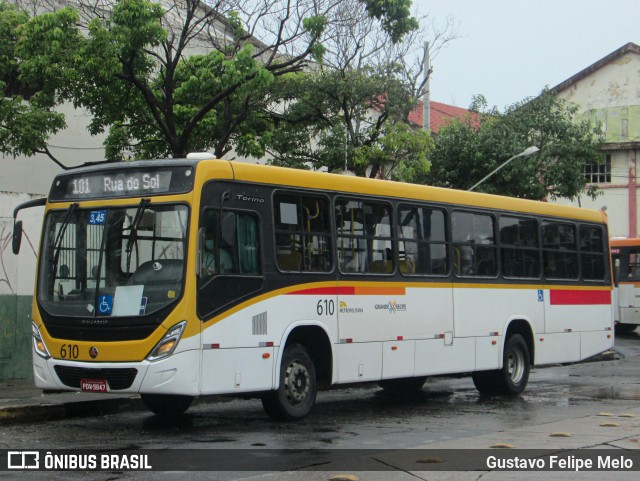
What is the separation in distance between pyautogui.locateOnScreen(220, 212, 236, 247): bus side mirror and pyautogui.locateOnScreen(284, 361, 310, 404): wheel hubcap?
5.85 ft

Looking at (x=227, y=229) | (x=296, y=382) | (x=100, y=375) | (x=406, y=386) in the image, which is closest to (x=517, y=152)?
(x=406, y=386)

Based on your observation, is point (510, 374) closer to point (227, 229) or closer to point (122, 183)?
point (227, 229)

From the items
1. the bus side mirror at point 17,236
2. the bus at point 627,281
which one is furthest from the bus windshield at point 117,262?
the bus at point 627,281

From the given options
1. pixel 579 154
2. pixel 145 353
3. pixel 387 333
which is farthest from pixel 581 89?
pixel 145 353

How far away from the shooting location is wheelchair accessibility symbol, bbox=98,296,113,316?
10.5m

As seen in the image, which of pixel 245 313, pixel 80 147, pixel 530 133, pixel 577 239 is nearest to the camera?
pixel 245 313

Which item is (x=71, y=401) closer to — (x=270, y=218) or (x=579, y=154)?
(x=270, y=218)

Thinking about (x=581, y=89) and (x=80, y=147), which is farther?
(x=581, y=89)

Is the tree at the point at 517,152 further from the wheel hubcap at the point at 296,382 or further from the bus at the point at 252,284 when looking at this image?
the wheel hubcap at the point at 296,382

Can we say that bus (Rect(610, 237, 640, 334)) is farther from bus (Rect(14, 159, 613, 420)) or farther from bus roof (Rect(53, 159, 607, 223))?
bus (Rect(14, 159, 613, 420))

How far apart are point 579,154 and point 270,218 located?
27.0m

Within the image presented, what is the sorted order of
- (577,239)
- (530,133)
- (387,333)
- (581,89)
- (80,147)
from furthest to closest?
(581,89)
(530,133)
(80,147)
(577,239)
(387,333)

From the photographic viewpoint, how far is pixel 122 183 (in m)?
10.9

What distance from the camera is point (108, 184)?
434 inches
